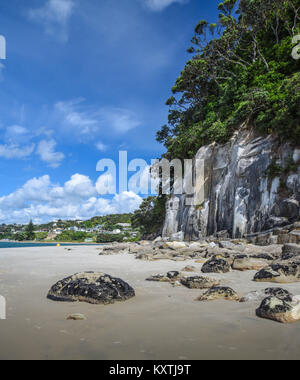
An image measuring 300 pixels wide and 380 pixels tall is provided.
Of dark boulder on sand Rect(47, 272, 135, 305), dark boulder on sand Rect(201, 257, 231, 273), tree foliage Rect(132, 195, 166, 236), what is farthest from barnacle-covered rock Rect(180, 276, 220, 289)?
tree foliage Rect(132, 195, 166, 236)

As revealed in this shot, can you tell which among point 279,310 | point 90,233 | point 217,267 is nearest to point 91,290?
point 279,310

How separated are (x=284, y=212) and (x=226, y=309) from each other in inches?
452

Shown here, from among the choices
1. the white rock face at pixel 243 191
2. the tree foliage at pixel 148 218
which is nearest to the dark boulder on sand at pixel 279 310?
the white rock face at pixel 243 191

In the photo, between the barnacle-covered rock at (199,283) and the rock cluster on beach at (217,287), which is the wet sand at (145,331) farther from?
the barnacle-covered rock at (199,283)

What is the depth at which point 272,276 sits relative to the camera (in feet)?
16.8

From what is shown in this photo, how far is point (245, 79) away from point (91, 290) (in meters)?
22.8

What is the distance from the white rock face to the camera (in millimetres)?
13547

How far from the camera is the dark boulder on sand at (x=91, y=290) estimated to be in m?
3.64

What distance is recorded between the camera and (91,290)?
369 cm

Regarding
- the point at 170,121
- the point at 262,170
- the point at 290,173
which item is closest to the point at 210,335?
the point at 290,173

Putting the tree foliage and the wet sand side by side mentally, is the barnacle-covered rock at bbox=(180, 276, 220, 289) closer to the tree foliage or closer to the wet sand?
the wet sand

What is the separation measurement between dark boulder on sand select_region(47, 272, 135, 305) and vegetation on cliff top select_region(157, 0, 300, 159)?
14.3 meters

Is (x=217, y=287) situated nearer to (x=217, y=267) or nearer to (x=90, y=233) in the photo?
(x=217, y=267)

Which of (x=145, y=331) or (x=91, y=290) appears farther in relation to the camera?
(x=91, y=290)
